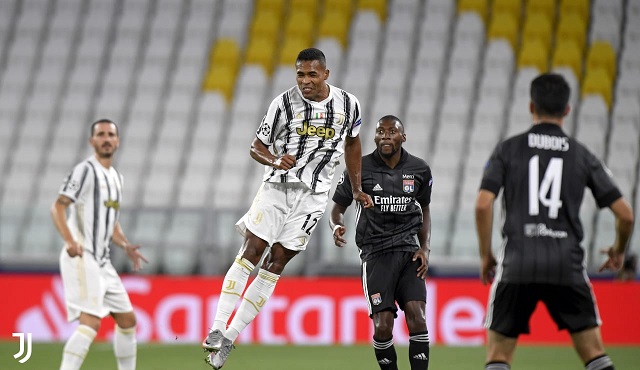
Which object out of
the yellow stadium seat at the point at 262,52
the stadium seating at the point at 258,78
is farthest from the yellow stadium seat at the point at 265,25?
the yellow stadium seat at the point at 262,52

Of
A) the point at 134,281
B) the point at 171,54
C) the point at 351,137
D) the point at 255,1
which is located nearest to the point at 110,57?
the point at 171,54

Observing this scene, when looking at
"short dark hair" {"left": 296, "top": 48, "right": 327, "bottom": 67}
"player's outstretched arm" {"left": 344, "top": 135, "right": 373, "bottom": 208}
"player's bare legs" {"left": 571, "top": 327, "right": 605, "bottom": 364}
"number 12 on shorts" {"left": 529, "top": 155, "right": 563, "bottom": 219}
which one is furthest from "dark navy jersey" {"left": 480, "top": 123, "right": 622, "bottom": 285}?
"player's outstretched arm" {"left": 344, "top": 135, "right": 373, "bottom": 208}

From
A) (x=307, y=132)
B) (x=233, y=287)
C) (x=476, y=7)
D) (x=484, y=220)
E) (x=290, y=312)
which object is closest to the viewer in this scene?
(x=484, y=220)

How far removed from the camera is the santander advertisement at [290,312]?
45.5 ft

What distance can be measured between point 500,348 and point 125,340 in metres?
3.28

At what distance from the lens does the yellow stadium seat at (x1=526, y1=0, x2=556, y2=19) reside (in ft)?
61.7

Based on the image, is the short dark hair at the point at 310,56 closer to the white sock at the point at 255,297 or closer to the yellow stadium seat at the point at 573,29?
the white sock at the point at 255,297

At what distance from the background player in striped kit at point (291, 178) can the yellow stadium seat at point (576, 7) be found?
12259mm

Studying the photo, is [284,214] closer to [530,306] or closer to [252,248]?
[252,248]

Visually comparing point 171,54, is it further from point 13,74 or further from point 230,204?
point 230,204

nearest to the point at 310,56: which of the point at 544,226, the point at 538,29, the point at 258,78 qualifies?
the point at 544,226

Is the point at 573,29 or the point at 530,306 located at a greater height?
the point at 573,29

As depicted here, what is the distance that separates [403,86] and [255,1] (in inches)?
145

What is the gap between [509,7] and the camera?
18.8 m
